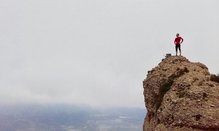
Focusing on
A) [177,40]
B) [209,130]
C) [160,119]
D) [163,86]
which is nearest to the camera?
[209,130]

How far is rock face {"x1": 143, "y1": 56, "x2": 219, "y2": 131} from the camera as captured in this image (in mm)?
48625

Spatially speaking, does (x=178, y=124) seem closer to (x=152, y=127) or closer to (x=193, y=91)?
(x=193, y=91)

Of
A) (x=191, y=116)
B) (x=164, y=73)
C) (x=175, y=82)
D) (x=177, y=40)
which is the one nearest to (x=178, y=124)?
(x=191, y=116)

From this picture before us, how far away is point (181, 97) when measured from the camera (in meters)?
51.1

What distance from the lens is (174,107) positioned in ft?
167

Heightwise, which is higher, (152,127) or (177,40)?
(177,40)

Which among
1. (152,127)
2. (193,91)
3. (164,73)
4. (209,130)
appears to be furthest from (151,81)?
(209,130)

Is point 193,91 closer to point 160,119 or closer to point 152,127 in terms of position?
point 160,119

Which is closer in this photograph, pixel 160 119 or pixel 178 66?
pixel 160 119

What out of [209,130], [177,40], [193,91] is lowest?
[209,130]

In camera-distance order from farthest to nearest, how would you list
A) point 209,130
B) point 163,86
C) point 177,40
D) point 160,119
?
point 177,40 → point 163,86 → point 160,119 → point 209,130

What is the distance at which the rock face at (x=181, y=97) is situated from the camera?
48.6 metres

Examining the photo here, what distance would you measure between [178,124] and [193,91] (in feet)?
13.2

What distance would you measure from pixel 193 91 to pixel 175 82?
4334mm
